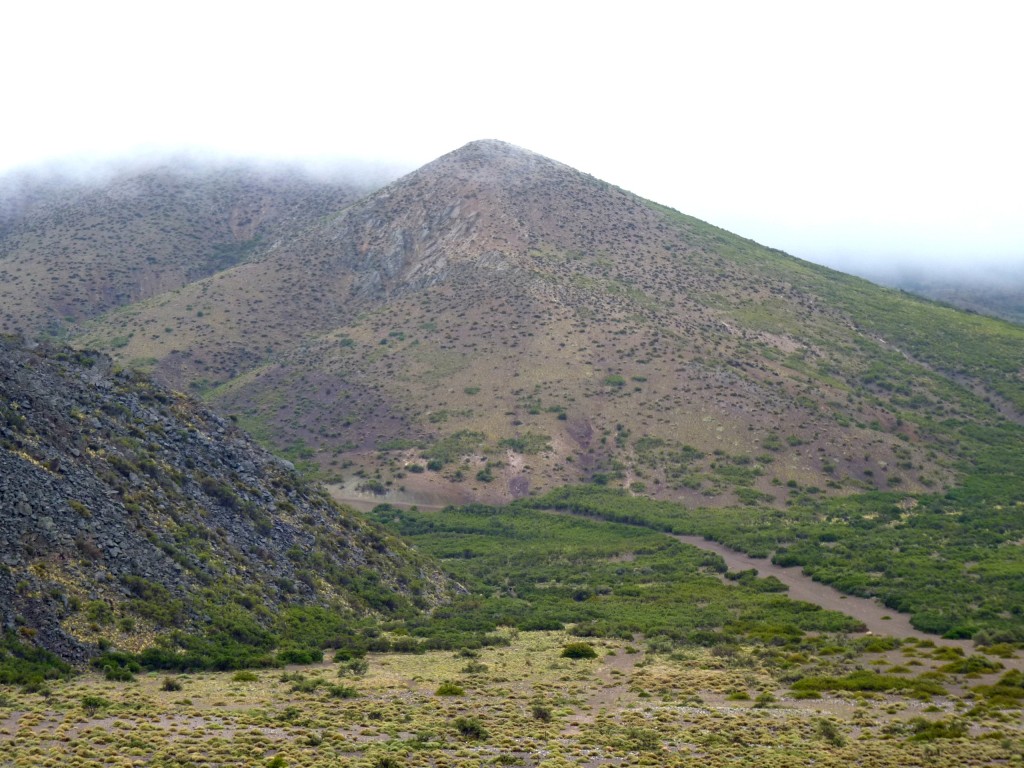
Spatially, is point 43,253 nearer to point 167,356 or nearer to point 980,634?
point 167,356

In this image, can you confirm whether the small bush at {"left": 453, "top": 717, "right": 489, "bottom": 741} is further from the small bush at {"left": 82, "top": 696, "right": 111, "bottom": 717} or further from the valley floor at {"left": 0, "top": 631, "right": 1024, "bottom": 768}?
the small bush at {"left": 82, "top": 696, "right": 111, "bottom": 717}

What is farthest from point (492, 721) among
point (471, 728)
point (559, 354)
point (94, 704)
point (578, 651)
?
point (559, 354)

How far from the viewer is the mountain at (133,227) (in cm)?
13888

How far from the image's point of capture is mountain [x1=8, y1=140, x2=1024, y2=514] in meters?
105

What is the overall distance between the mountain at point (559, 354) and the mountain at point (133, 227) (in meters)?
7.06

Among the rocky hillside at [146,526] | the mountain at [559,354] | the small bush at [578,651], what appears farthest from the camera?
the mountain at [559,354]

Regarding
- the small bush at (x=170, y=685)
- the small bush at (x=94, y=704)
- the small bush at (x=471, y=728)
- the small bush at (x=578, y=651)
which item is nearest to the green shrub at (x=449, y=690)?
the small bush at (x=471, y=728)

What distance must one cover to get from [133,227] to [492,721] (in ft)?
433

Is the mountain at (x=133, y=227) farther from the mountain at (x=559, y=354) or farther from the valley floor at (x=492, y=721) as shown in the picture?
the valley floor at (x=492, y=721)

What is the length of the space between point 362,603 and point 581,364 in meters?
60.9

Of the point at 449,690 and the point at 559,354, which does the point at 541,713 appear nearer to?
the point at 449,690

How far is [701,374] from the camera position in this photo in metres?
115


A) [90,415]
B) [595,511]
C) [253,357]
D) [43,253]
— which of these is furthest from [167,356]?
[90,415]

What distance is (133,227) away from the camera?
515 ft
